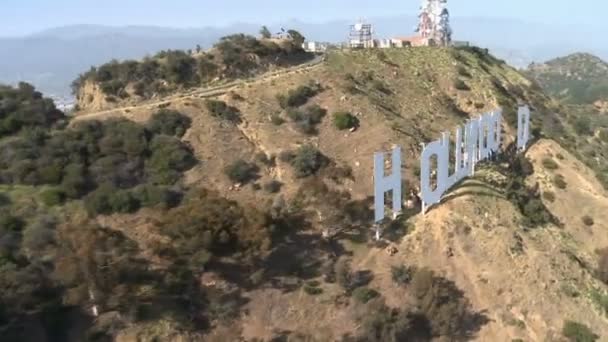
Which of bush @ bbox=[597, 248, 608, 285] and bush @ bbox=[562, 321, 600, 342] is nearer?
bush @ bbox=[562, 321, 600, 342]

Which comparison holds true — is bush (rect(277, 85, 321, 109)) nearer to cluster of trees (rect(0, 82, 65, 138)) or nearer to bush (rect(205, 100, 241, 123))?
bush (rect(205, 100, 241, 123))

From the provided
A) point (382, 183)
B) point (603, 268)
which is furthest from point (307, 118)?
point (603, 268)

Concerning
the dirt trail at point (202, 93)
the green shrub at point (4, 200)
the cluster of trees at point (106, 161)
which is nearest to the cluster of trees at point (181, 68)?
the dirt trail at point (202, 93)

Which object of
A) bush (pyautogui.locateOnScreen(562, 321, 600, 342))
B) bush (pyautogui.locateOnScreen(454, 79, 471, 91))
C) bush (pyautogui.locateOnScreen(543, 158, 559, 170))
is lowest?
bush (pyautogui.locateOnScreen(562, 321, 600, 342))

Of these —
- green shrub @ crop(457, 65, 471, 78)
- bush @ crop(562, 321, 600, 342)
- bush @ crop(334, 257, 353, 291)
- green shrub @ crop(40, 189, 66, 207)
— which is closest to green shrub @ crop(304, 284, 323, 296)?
bush @ crop(334, 257, 353, 291)

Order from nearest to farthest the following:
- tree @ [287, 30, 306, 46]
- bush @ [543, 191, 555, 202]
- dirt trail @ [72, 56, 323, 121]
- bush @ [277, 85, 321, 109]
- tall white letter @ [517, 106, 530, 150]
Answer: dirt trail @ [72, 56, 323, 121] → bush @ [277, 85, 321, 109] → bush @ [543, 191, 555, 202] → tall white letter @ [517, 106, 530, 150] → tree @ [287, 30, 306, 46]

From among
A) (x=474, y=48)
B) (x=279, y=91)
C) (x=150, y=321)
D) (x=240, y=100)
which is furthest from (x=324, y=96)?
(x=474, y=48)

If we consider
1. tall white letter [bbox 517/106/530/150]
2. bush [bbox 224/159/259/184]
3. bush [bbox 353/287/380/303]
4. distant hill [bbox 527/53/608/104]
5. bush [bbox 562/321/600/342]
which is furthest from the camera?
distant hill [bbox 527/53/608/104]
